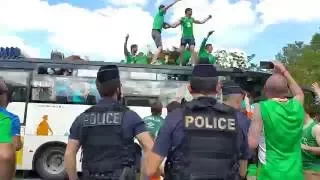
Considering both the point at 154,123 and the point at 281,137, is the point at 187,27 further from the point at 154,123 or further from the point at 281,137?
the point at 281,137

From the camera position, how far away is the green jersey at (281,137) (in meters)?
4.79

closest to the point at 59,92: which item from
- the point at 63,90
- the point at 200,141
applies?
the point at 63,90

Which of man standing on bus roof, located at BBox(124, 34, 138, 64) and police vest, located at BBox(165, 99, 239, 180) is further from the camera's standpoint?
man standing on bus roof, located at BBox(124, 34, 138, 64)

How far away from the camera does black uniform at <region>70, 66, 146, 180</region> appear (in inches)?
174

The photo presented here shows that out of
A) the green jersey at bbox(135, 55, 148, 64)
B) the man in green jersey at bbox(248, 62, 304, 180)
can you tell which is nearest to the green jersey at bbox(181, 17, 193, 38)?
the green jersey at bbox(135, 55, 148, 64)

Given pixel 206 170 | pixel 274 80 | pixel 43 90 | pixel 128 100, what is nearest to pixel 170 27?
pixel 128 100

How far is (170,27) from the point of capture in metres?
15.6

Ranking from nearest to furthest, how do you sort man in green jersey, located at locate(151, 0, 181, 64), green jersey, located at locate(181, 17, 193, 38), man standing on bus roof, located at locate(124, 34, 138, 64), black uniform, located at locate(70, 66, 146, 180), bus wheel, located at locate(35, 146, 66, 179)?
black uniform, located at locate(70, 66, 146, 180) → bus wheel, located at locate(35, 146, 66, 179) → man in green jersey, located at locate(151, 0, 181, 64) → green jersey, located at locate(181, 17, 193, 38) → man standing on bus roof, located at locate(124, 34, 138, 64)

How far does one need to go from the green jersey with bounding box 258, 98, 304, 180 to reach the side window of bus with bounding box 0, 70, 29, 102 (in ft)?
34.8

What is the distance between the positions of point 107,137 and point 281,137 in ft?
4.63

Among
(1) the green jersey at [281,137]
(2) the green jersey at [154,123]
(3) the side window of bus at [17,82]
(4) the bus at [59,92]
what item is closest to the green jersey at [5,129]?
(1) the green jersey at [281,137]

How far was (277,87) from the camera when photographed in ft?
15.8

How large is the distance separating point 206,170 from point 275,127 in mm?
1102

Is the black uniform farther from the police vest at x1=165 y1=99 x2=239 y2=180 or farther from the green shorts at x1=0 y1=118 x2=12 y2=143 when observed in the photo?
the green shorts at x1=0 y1=118 x2=12 y2=143
